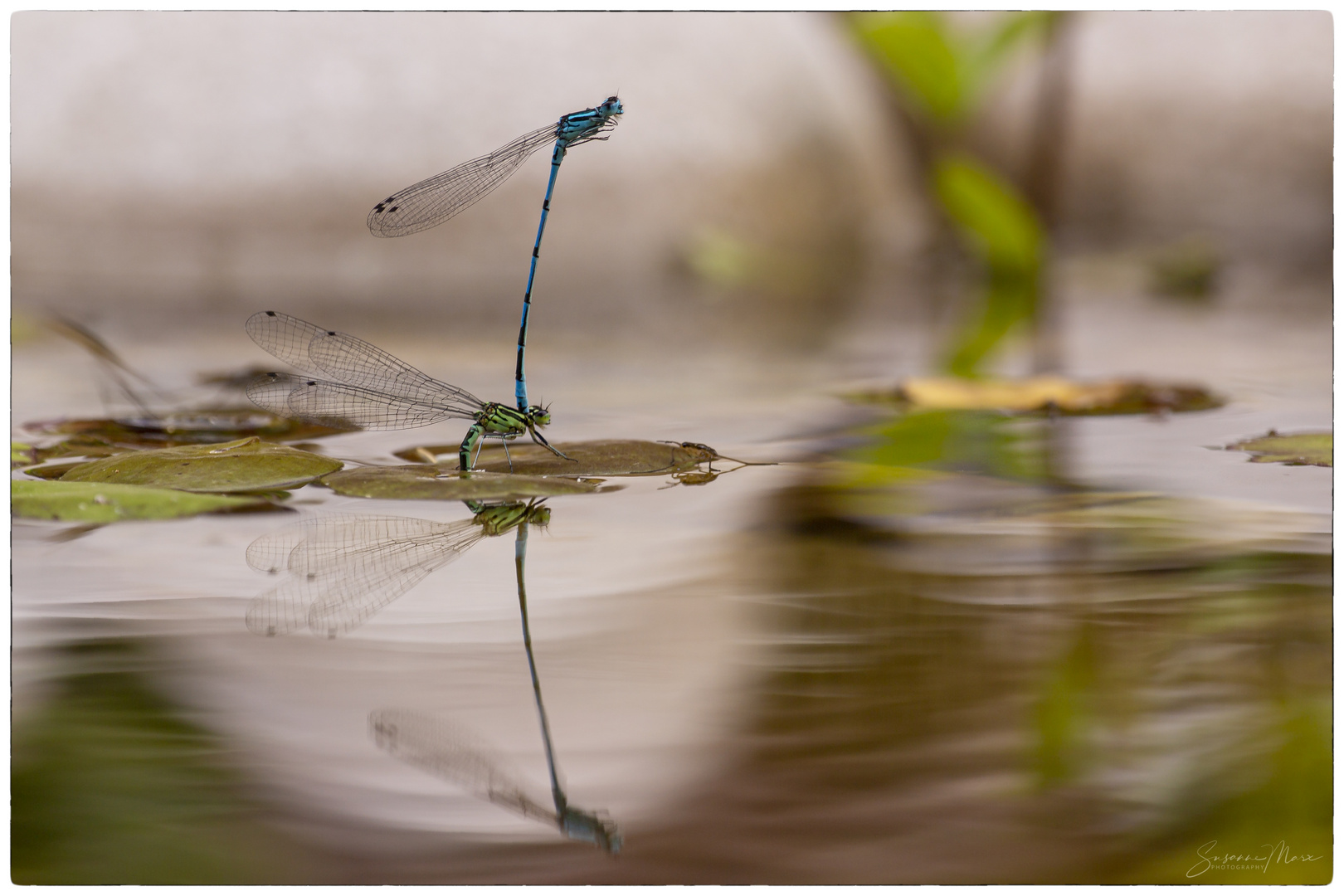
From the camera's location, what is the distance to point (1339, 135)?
1.27m

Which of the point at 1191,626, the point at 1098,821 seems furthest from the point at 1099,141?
the point at 1098,821

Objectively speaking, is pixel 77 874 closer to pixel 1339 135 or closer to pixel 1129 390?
pixel 1339 135

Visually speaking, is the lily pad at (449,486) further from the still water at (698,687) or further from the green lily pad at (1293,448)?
the green lily pad at (1293,448)

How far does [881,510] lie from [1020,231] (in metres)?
3.02

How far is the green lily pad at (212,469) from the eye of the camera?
1.35 meters

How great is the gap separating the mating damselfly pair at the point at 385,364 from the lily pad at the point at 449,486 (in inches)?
9.3

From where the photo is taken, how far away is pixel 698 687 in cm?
82

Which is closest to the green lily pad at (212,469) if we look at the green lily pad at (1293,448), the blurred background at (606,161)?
the green lily pad at (1293,448)

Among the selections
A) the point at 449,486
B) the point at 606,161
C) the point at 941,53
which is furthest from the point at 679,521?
the point at 606,161

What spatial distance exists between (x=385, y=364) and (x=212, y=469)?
36 centimetres

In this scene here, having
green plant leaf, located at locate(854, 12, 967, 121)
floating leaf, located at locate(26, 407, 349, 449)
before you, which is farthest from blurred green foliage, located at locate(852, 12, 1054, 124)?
floating leaf, located at locate(26, 407, 349, 449)

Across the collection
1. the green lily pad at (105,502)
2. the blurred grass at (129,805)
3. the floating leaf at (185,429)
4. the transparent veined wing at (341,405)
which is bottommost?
the blurred grass at (129,805)

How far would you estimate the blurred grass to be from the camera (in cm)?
65

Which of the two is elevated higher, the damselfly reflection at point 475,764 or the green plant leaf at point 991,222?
the green plant leaf at point 991,222
